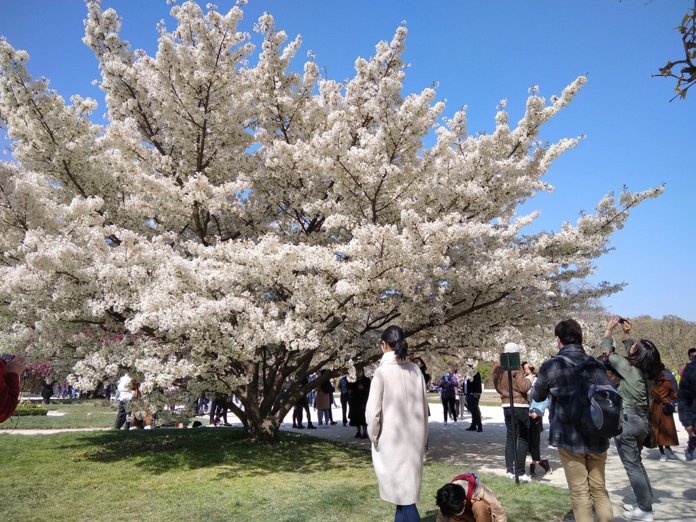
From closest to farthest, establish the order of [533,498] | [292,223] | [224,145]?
[533,498]
[224,145]
[292,223]

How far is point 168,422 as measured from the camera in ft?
29.1

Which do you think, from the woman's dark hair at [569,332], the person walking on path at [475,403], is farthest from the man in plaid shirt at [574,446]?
the person walking on path at [475,403]

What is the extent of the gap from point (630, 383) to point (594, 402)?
2.25 metres

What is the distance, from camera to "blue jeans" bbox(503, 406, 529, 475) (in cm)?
741

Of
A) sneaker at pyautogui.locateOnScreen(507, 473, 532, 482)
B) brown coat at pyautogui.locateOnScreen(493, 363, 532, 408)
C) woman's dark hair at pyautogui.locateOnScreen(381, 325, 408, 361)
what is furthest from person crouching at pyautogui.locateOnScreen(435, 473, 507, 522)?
brown coat at pyautogui.locateOnScreen(493, 363, 532, 408)

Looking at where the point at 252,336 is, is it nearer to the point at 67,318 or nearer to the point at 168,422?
the point at 168,422

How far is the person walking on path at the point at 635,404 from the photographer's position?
539 cm

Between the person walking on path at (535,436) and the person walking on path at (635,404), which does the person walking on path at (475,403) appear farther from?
the person walking on path at (635,404)

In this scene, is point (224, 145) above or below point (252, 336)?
above

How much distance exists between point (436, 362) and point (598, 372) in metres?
7.51

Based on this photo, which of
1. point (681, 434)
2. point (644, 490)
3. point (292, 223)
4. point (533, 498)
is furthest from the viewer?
point (681, 434)

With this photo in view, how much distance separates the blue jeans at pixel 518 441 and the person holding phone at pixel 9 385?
639 cm

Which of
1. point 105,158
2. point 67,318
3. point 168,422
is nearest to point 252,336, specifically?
point 168,422

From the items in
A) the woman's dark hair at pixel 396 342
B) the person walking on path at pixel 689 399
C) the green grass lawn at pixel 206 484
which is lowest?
the green grass lawn at pixel 206 484
